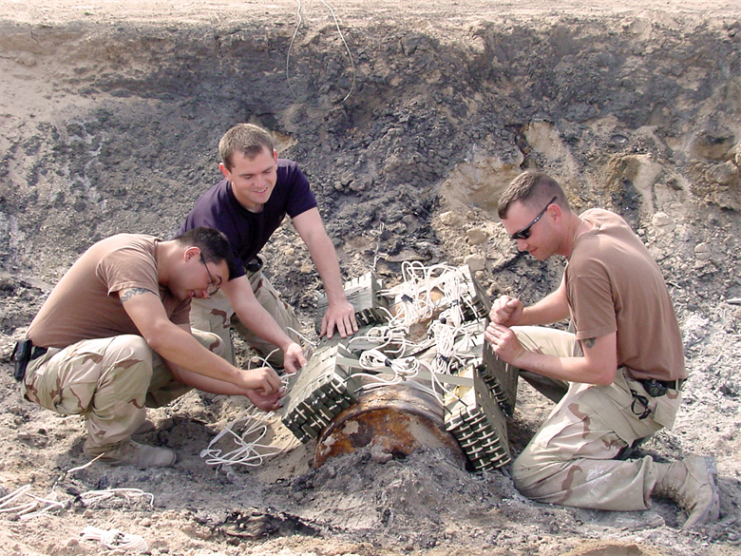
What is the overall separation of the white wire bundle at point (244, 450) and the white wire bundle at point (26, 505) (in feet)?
2.78

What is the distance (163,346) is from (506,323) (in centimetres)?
180

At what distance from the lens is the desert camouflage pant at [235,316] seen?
13.8 feet

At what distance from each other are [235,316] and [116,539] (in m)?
2.11

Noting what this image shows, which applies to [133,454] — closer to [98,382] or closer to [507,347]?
[98,382]

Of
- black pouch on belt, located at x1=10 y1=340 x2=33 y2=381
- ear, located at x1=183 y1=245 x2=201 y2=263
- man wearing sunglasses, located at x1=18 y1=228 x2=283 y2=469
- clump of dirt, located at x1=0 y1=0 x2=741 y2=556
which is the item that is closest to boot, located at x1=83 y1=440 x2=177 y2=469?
man wearing sunglasses, located at x1=18 y1=228 x2=283 y2=469

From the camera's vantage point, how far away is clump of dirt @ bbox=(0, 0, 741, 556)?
17.6ft

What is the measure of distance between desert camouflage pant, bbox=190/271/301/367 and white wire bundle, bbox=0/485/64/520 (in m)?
1.57

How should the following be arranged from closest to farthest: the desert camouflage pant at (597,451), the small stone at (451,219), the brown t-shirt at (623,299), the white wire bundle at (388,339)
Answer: the brown t-shirt at (623,299), the desert camouflage pant at (597,451), the white wire bundle at (388,339), the small stone at (451,219)

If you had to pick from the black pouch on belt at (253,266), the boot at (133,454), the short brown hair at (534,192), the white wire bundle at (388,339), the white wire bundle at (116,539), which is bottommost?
the boot at (133,454)

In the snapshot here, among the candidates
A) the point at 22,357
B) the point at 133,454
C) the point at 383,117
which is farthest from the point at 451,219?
the point at 22,357

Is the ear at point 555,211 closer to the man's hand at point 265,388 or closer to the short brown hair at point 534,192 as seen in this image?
the short brown hair at point 534,192

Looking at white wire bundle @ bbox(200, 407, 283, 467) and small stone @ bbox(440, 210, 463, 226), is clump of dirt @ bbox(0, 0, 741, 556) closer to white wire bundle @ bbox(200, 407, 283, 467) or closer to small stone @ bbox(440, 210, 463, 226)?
small stone @ bbox(440, 210, 463, 226)

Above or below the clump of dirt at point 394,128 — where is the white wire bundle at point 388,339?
below

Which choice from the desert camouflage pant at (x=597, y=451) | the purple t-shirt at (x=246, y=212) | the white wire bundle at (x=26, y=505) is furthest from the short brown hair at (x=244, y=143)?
the desert camouflage pant at (x=597, y=451)
